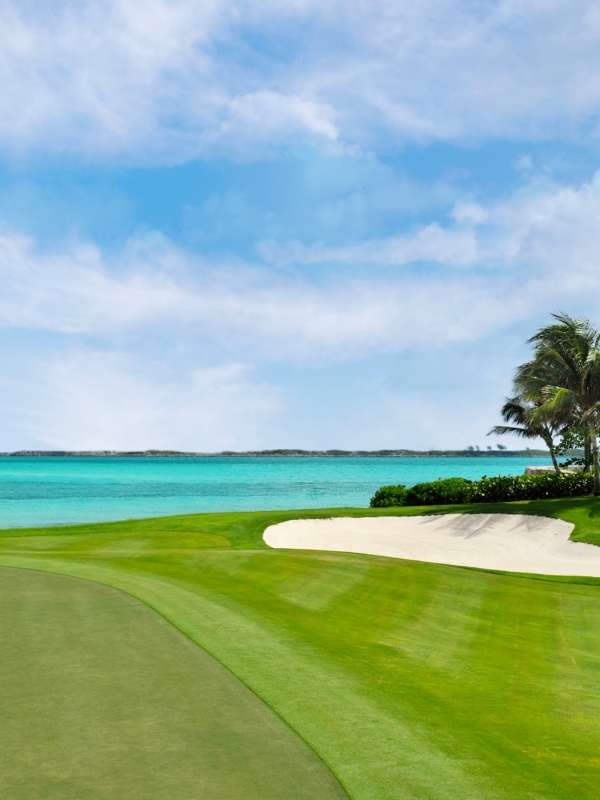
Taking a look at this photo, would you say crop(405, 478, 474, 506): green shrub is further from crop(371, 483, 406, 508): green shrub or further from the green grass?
the green grass

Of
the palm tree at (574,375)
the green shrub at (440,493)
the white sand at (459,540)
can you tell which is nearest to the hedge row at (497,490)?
the green shrub at (440,493)

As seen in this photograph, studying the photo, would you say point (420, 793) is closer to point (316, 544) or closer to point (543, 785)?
point (543, 785)

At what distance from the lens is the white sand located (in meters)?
17.6

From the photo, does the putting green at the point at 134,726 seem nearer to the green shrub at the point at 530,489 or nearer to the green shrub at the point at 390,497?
the green shrub at the point at 390,497

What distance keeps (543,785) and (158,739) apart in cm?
231

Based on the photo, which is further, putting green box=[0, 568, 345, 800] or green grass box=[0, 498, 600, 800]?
green grass box=[0, 498, 600, 800]

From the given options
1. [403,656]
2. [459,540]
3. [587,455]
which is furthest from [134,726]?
[587,455]

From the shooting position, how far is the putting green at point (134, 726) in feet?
11.5

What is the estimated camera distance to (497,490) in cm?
2752

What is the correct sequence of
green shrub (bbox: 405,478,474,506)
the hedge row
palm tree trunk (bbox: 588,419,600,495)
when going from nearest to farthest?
1. palm tree trunk (bbox: 588,419,600,495)
2. green shrub (bbox: 405,478,474,506)
3. the hedge row

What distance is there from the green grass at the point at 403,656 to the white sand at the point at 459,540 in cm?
403

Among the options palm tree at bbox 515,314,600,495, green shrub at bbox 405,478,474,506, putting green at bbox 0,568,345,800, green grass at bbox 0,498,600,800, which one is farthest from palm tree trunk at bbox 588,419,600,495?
putting green at bbox 0,568,345,800

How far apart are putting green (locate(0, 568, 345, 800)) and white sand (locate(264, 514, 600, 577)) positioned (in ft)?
38.9

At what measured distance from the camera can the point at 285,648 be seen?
21.9 feet
